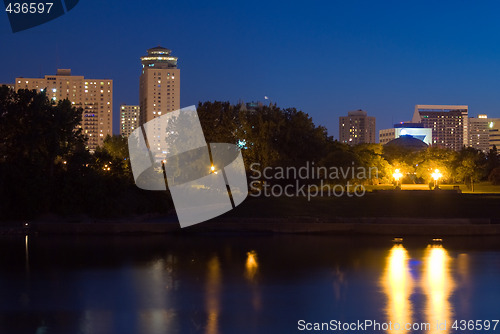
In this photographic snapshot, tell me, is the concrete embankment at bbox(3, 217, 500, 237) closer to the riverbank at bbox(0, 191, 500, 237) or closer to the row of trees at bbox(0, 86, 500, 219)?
the riverbank at bbox(0, 191, 500, 237)

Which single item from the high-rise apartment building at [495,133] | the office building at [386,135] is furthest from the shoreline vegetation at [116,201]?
the office building at [386,135]

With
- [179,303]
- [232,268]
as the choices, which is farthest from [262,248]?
[179,303]

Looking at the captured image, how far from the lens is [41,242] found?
21.5 m

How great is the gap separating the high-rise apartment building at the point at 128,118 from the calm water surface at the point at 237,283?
175 metres

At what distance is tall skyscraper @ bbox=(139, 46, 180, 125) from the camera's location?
6467 inches

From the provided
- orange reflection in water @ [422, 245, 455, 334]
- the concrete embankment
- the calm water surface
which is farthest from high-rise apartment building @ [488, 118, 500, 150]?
orange reflection in water @ [422, 245, 455, 334]

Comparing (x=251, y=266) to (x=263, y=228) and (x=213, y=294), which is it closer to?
(x=213, y=294)

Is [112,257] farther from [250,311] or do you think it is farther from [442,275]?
[442,275]

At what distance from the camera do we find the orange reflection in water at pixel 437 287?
11.2 metres

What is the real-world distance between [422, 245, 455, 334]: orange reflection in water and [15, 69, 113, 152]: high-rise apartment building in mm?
143980

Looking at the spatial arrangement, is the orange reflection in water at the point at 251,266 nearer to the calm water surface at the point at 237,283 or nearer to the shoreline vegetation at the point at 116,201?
the calm water surface at the point at 237,283

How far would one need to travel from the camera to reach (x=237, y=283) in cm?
1455

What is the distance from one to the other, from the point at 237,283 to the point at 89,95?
152 metres

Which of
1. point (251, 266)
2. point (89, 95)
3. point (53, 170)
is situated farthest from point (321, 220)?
point (89, 95)
